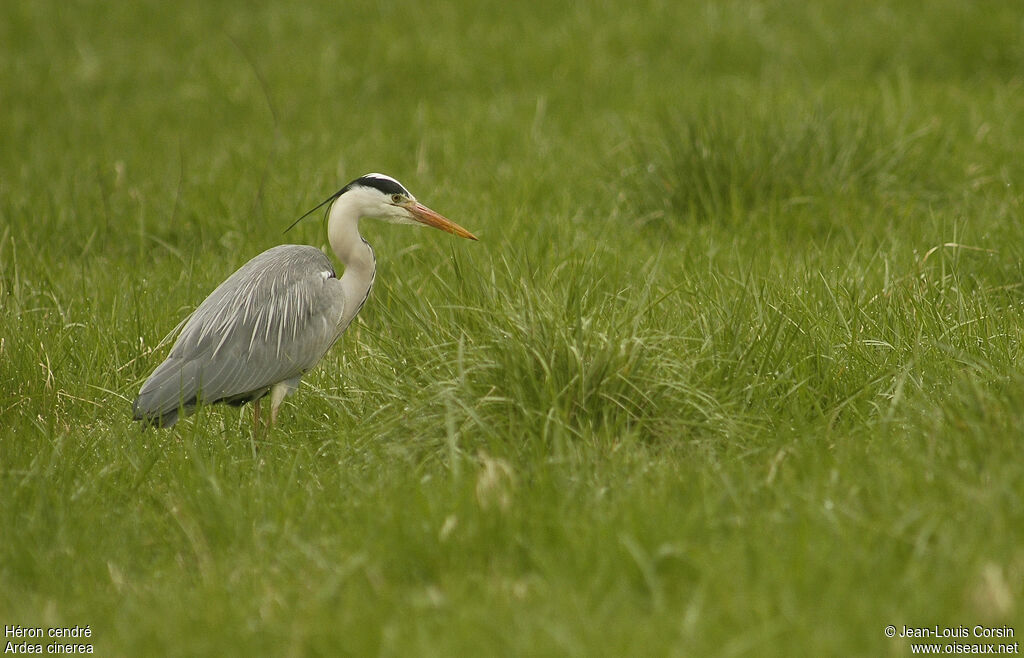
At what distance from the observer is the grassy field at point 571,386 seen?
8.92 ft

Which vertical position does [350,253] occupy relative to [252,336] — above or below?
above

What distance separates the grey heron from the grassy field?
0.52 ft

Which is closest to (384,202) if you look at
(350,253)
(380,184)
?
(380,184)

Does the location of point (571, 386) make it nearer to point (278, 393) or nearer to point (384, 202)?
point (278, 393)

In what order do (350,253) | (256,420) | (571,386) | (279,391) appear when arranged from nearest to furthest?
(571,386) → (256,420) → (279,391) → (350,253)

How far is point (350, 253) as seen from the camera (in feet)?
15.1

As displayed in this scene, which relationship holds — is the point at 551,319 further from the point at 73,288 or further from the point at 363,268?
the point at 73,288

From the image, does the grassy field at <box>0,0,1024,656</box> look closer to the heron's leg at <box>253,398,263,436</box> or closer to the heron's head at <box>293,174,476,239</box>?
the heron's leg at <box>253,398,263,436</box>

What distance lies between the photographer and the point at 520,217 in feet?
19.8

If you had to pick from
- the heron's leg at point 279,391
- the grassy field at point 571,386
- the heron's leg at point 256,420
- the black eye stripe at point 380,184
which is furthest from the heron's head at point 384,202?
the heron's leg at point 256,420

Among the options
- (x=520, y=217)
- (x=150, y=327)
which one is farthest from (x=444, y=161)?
(x=150, y=327)

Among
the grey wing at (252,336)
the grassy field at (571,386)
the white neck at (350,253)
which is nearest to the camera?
the grassy field at (571,386)

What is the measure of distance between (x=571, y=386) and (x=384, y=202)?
1.44m

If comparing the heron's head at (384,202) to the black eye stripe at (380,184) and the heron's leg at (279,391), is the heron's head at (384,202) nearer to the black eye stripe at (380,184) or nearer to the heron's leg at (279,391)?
the black eye stripe at (380,184)
